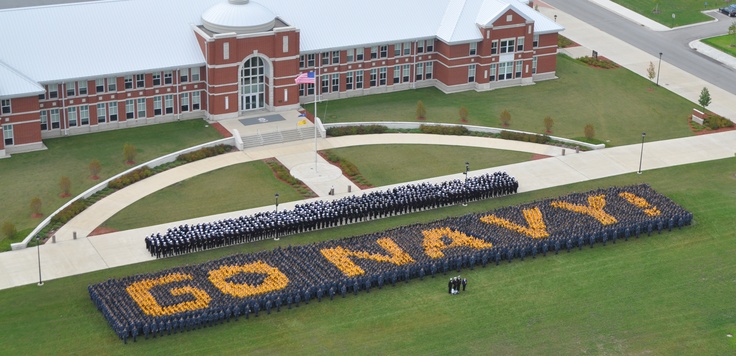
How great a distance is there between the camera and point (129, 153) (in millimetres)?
91750

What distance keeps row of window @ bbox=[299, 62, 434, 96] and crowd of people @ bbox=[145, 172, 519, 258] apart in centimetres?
2047

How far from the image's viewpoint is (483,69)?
109875 millimetres

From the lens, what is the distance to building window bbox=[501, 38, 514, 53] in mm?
109750

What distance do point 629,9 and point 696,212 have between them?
4982 cm

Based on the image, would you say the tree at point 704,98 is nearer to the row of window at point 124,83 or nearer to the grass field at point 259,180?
the grass field at point 259,180

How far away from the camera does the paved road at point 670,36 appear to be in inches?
4609

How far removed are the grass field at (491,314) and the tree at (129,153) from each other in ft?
53.3

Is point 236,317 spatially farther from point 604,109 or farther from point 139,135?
point 604,109

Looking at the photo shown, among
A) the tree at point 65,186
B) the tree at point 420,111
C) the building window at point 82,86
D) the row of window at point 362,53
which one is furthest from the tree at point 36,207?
the tree at point 420,111

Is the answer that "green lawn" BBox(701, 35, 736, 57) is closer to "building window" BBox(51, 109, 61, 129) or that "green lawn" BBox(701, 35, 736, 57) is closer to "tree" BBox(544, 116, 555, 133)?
"tree" BBox(544, 116, 555, 133)

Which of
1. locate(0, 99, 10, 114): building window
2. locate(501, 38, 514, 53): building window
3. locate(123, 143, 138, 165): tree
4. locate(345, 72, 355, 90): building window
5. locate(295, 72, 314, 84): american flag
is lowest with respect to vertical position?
locate(123, 143, 138, 165): tree

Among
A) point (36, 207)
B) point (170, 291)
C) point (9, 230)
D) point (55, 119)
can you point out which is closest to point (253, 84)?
point (55, 119)

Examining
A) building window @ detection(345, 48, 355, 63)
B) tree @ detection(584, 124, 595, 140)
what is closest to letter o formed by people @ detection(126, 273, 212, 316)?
building window @ detection(345, 48, 355, 63)

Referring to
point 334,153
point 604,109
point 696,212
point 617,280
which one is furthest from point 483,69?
point 617,280
